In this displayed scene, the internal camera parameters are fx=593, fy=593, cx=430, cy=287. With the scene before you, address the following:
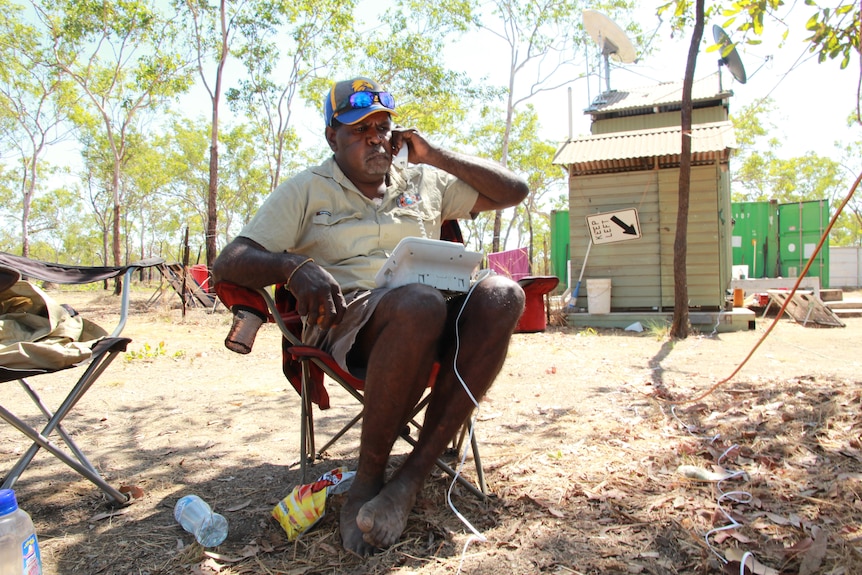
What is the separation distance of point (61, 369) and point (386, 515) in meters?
1.12

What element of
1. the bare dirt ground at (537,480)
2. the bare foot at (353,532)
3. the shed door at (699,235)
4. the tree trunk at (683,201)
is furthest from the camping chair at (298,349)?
the shed door at (699,235)

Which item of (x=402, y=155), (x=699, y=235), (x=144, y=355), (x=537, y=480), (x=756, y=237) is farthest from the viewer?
(x=756, y=237)

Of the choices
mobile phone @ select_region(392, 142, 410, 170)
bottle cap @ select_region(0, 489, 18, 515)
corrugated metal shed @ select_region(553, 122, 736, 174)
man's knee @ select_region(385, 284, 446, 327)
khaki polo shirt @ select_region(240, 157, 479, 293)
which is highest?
corrugated metal shed @ select_region(553, 122, 736, 174)

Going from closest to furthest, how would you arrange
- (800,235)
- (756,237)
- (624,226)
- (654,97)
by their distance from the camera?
1. (624,226)
2. (654,97)
3. (800,235)
4. (756,237)

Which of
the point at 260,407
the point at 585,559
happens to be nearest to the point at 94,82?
the point at 260,407

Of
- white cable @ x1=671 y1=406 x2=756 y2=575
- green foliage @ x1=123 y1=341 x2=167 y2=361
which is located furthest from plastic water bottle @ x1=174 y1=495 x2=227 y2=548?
green foliage @ x1=123 y1=341 x2=167 y2=361

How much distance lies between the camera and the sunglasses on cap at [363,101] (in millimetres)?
2145

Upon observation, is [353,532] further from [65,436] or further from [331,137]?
[331,137]

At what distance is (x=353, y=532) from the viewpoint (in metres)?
1.59

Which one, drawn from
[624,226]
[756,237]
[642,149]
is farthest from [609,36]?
[756,237]

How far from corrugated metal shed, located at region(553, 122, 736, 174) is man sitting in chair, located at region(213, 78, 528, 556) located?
A: 6.53 m

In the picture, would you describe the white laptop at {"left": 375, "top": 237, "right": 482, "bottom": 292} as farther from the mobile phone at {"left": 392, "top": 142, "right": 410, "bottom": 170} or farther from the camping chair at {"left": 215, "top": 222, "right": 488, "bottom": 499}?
the mobile phone at {"left": 392, "top": 142, "right": 410, "bottom": 170}

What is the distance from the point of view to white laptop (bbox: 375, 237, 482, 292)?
175 centimetres

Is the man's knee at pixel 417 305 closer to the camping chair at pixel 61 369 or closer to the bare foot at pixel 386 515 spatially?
the bare foot at pixel 386 515
